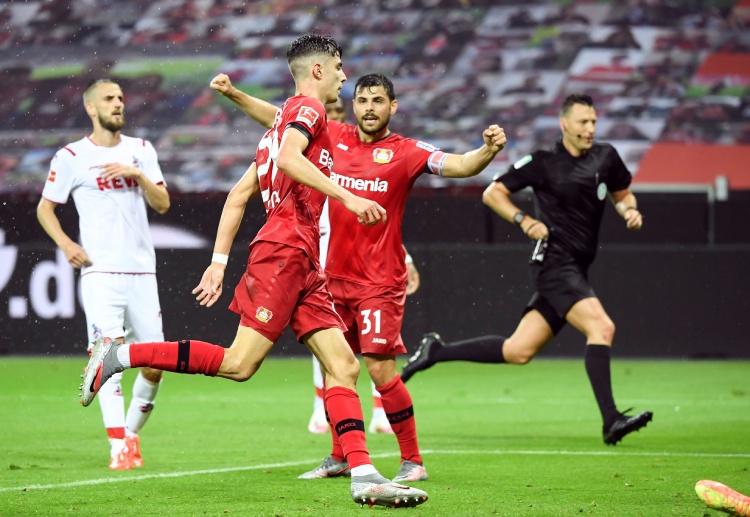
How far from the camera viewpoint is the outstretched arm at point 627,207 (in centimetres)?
855

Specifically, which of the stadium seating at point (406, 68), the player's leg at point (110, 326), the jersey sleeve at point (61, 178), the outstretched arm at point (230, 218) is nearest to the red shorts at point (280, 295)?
the outstretched arm at point (230, 218)

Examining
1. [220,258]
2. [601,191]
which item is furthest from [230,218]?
[601,191]

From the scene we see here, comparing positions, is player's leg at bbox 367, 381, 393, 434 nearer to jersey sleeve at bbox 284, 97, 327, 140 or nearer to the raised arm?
the raised arm

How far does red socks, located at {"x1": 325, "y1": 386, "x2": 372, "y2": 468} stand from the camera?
5.59 metres

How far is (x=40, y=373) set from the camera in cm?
1386

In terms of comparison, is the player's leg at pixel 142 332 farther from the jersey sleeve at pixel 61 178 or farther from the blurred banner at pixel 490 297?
the blurred banner at pixel 490 297

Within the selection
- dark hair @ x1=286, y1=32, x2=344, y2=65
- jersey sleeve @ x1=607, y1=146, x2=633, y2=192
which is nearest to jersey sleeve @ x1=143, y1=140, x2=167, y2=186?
dark hair @ x1=286, y1=32, x2=344, y2=65

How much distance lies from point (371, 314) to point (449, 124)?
15915 mm

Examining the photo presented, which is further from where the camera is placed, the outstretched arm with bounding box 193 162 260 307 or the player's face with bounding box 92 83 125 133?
the player's face with bounding box 92 83 125 133

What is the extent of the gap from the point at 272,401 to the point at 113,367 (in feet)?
18.2

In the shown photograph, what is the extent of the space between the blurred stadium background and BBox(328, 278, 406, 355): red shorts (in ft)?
25.8

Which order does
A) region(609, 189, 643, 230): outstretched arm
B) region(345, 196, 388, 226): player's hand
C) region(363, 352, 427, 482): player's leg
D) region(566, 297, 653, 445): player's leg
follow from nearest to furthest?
region(345, 196, 388, 226): player's hand, region(363, 352, 427, 482): player's leg, region(566, 297, 653, 445): player's leg, region(609, 189, 643, 230): outstretched arm

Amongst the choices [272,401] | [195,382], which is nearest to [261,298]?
[272,401]

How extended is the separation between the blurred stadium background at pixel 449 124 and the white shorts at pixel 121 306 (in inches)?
268
